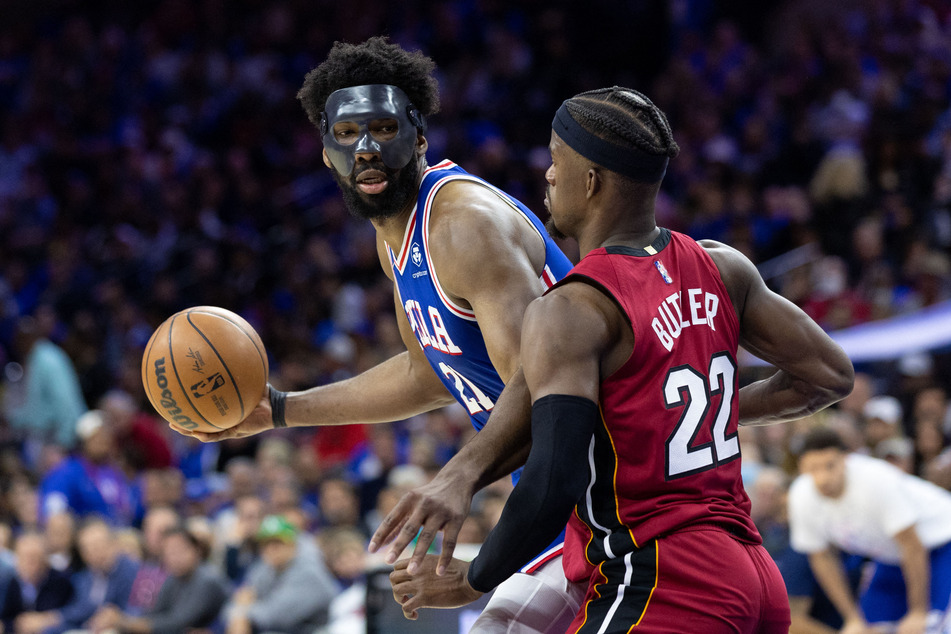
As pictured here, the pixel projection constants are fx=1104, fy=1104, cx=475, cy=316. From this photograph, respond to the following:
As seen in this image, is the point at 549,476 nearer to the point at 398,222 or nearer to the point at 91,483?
the point at 398,222

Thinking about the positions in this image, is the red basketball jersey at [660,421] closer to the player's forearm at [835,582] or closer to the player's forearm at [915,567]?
the player's forearm at [915,567]

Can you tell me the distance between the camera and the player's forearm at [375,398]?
373cm

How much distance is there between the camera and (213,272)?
12266 mm

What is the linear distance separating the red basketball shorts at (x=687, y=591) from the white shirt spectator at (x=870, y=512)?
3516 mm

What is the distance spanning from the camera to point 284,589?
7.03 metres

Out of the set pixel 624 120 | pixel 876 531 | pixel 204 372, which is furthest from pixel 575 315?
pixel 876 531

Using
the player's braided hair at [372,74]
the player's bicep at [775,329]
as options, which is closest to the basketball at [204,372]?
the player's braided hair at [372,74]

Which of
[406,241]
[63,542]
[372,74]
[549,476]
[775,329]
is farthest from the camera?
[63,542]

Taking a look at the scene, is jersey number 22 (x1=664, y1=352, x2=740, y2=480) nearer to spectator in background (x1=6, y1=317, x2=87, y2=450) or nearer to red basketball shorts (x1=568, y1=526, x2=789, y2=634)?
red basketball shorts (x1=568, y1=526, x2=789, y2=634)

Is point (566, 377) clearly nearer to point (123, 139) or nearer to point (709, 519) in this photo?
point (709, 519)

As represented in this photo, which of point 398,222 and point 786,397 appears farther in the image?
point 398,222

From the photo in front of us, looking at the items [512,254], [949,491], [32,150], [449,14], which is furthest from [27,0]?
[512,254]

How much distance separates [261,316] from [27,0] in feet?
22.6

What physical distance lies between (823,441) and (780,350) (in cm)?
313
